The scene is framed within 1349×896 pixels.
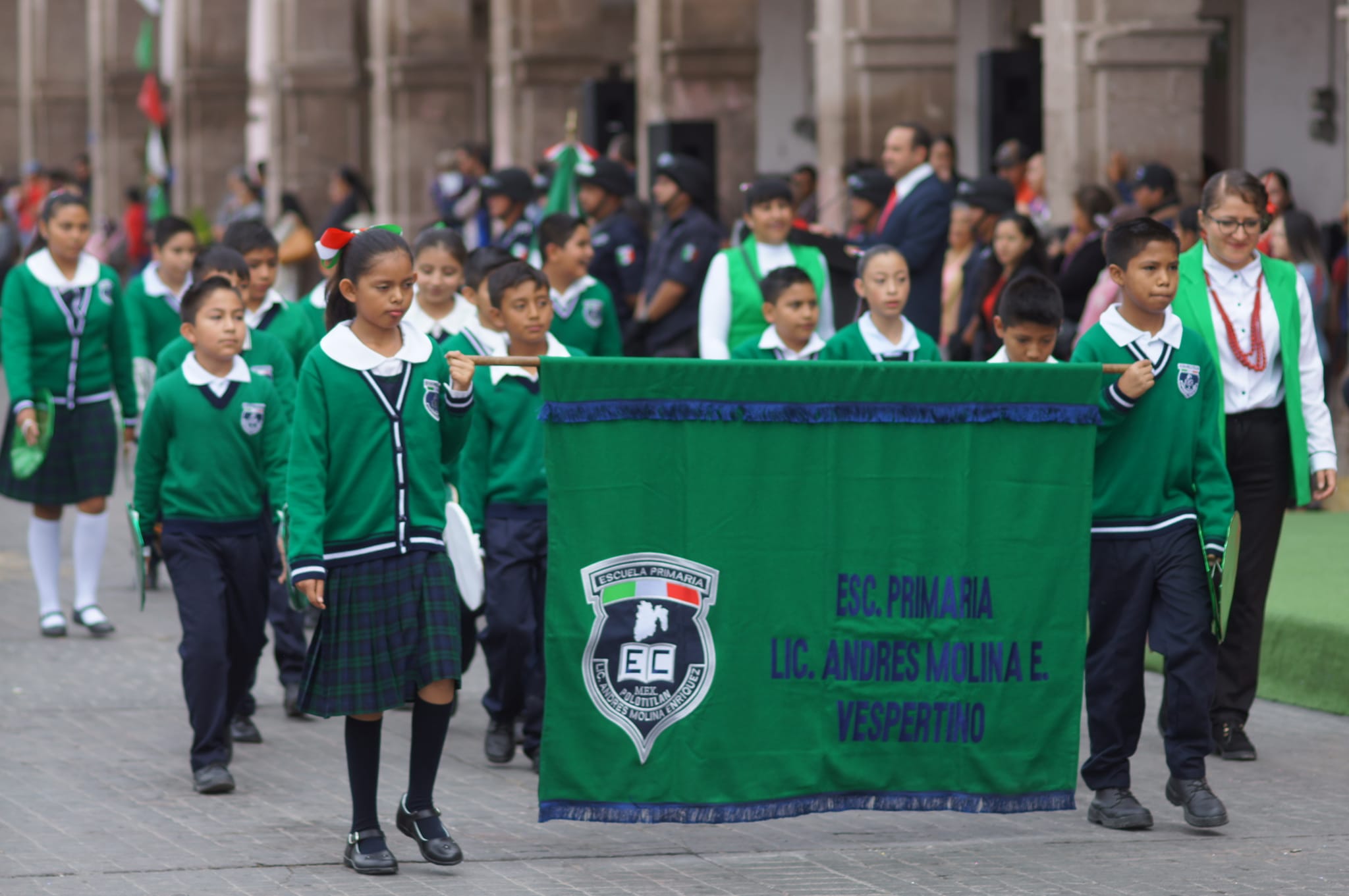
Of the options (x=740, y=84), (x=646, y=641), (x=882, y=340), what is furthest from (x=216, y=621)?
(x=740, y=84)

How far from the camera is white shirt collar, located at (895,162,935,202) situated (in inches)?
475

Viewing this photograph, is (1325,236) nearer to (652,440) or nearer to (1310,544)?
(1310,544)

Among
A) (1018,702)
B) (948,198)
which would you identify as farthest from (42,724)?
(948,198)

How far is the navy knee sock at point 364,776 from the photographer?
633 centimetres

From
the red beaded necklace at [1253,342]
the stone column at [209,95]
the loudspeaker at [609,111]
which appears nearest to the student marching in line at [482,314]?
the red beaded necklace at [1253,342]

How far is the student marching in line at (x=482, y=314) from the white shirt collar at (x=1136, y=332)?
2.03 m

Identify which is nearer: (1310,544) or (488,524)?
(488,524)

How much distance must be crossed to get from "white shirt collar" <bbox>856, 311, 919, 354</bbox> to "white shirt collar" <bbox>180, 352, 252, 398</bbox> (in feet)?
6.83

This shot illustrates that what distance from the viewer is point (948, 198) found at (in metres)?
12.0

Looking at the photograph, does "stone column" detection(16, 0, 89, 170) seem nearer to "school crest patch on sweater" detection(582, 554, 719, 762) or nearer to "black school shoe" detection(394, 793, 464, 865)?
"black school shoe" detection(394, 793, 464, 865)

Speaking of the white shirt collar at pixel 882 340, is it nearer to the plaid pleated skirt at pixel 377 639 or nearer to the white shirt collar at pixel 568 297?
the white shirt collar at pixel 568 297

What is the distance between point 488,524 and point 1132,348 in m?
2.24

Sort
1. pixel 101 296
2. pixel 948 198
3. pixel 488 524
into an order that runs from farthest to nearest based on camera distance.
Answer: pixel 948 198, pixel 101 296, pixel 488 524

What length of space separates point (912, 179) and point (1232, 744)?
16.0 ft
